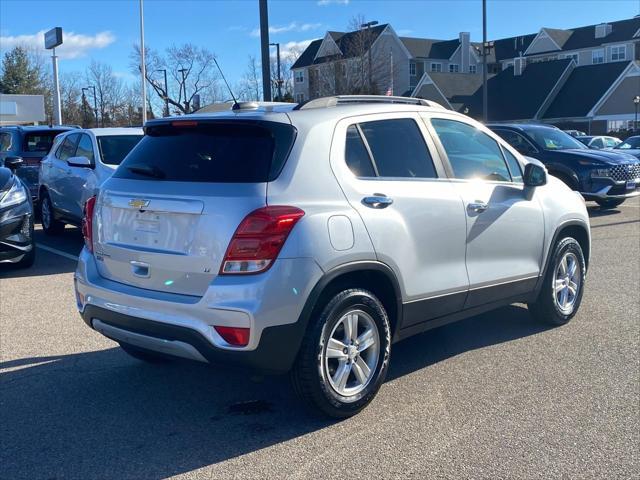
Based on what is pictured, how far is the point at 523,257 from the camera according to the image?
5512mm

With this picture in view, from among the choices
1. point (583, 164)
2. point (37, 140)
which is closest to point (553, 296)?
point (583, 164)

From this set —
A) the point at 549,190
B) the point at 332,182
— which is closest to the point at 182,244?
the point at 332,182

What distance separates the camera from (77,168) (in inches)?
407

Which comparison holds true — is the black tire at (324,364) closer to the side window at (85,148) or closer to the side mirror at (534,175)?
the side mirror at (534,175)

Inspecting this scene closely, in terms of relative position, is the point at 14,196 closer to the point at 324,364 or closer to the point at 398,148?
the point at 398,148

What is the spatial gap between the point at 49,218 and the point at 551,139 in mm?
9933

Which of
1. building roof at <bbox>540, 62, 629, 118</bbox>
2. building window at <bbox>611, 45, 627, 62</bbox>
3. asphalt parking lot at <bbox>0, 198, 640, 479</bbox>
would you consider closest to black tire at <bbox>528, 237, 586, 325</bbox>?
asphalt parking lot at <bbox>0, 198, 640, 479</bbox>

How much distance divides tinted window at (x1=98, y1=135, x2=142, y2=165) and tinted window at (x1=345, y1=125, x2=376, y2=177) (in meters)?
6.36

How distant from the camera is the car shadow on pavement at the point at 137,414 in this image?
3.70 metres

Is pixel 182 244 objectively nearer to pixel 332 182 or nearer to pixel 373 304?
pixel 332 182

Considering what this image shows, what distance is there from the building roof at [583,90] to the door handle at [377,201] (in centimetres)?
5331

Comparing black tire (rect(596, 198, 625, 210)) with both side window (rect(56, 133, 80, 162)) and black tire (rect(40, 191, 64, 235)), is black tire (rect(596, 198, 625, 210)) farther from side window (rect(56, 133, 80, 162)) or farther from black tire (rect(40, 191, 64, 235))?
black tire (rect(40, 191, 64, 235))

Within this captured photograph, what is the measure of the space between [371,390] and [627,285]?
4.52m

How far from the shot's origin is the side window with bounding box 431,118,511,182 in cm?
505
